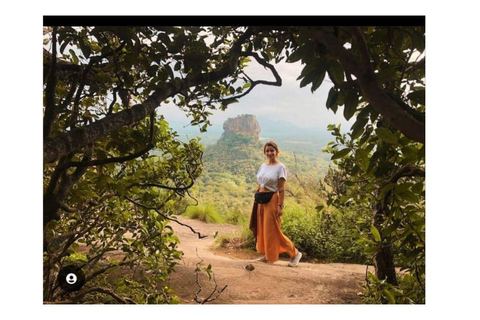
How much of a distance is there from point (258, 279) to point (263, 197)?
0.40 metres

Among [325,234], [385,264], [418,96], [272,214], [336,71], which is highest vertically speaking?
[336,71]

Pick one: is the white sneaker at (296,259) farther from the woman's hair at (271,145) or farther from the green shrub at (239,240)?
the woman's hair at (271,145)

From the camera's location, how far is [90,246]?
202 centimetres

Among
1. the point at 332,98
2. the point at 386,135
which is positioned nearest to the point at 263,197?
the point at 332,98

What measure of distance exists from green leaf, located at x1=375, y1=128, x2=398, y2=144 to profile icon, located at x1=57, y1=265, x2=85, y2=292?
148cm

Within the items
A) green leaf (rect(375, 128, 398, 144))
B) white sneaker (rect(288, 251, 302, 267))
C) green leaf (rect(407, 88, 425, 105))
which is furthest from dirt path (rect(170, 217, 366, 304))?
green leaf (rect(407, 88, 425, 105))

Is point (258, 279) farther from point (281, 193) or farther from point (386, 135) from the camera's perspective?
point (386, 135)

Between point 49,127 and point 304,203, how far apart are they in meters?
1.22

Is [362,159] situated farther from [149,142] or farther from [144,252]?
[144,252]

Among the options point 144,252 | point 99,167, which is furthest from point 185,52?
point 144,252

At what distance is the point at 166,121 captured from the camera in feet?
6.54

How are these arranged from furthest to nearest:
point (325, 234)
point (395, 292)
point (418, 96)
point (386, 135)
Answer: point (325, 234), point (395, 292), point (418, 96), point (386, 135)

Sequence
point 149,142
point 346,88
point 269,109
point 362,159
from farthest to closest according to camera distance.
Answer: point 269,109, point 149,142, point 346,88, point 362,159

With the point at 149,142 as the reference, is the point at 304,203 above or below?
below
